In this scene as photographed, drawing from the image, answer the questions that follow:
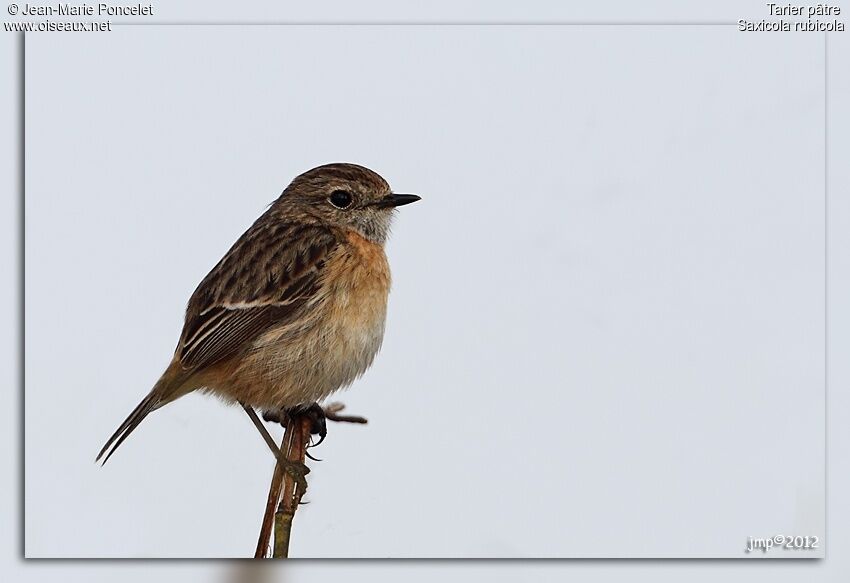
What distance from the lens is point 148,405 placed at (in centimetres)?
646

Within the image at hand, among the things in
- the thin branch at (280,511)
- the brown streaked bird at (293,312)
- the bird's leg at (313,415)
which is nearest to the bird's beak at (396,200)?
the brown streaked bird at (293,312)

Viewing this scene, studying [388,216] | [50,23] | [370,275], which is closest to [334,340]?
[370,275]

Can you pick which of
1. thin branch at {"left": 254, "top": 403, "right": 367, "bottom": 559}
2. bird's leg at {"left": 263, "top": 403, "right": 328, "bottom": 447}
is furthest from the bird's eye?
thin branch at {"left": 254, "top": 403, "right": 367, "bottom": 559}

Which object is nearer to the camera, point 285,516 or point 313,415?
point 285,516

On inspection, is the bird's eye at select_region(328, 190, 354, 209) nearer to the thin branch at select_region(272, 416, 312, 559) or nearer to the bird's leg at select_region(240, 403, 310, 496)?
the bird's leg at select_region(240, 403, 310, 496)

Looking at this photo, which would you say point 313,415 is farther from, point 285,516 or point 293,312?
point 285,516

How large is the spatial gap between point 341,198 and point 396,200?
0.39m

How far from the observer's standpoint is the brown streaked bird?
652 cm

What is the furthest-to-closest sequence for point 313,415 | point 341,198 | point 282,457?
point 341,198
point 313,415
point 282,457

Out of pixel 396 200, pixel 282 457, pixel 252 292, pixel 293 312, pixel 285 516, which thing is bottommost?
pixel 285 516

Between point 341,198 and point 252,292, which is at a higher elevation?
point 341,198

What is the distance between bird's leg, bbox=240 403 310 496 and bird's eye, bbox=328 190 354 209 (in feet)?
4.61

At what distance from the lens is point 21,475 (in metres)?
6.88

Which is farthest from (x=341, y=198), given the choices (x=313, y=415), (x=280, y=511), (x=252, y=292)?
(x=280, y=511)
